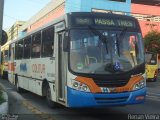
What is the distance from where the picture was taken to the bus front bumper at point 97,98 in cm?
1096

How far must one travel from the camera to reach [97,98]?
11.1 m

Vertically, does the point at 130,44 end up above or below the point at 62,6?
below

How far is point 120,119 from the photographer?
450 inches

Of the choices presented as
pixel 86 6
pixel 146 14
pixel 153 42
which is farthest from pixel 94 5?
pixel 146 14

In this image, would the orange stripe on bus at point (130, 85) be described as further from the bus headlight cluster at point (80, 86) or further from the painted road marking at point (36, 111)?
the painted road marking at point (36, 111)

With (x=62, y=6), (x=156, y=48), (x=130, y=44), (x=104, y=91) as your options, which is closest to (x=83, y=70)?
(x=104, y=91)

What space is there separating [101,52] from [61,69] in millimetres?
1570

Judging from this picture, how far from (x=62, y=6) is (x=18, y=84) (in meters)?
51.3

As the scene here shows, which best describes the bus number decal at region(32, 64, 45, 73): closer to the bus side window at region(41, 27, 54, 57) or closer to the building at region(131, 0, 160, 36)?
the bus side window at region(41, 27, 54, 57)

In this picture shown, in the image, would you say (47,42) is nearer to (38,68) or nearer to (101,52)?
(38,68)

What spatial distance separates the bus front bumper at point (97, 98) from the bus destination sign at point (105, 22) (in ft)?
6.11

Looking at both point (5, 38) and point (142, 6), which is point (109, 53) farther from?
point (142, 6)

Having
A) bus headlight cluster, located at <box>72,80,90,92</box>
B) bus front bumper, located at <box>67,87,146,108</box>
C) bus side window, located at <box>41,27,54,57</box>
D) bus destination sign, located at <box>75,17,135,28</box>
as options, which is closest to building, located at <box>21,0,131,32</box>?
bus side window, located at <box>41,27,54,57</box>

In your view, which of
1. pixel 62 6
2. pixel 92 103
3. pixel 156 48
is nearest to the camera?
pixel 92 103
